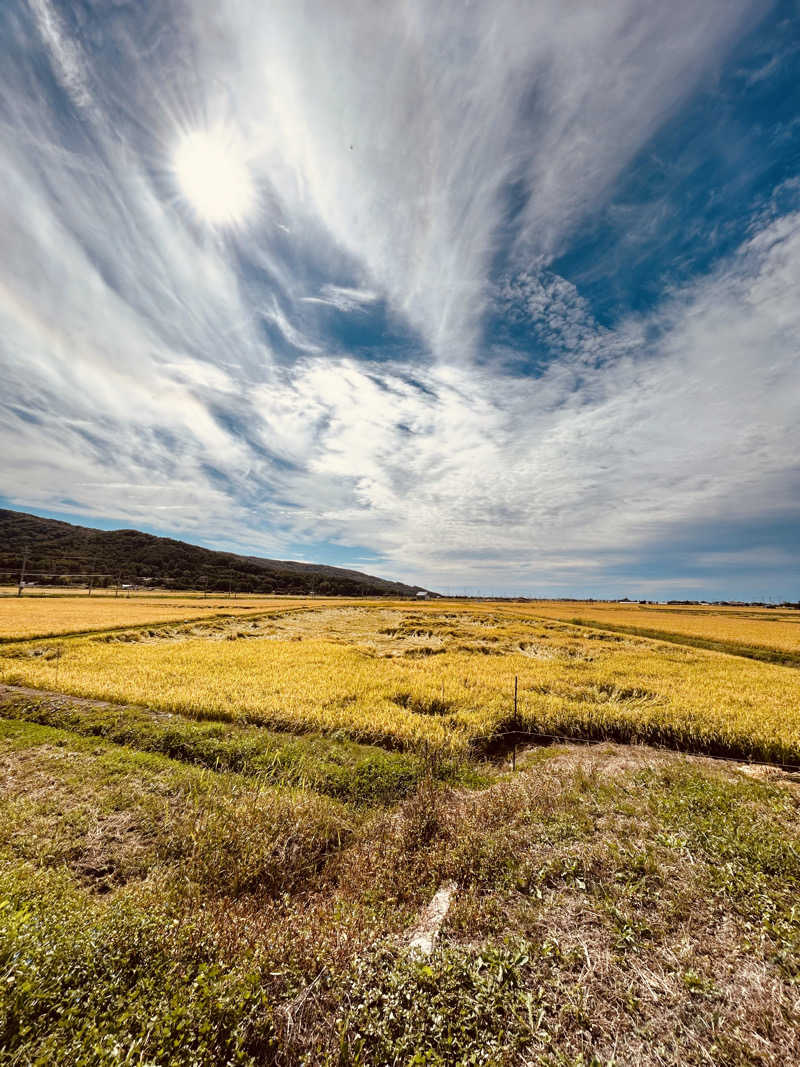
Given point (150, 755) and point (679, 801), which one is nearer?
point (679, 801)

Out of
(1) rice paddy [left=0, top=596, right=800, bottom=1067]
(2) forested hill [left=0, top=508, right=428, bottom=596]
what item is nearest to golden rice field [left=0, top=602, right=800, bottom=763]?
(1) rice paddy [left=0, top=596, right=800, bottom=1067]

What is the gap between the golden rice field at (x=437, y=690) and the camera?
11.3 metres

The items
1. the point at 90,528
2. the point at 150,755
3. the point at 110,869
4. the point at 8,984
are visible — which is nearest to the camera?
the point at 8,984

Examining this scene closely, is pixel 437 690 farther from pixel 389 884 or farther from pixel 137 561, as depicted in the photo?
pixel 137 561

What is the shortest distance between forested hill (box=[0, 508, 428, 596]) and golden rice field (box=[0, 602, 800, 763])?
3994 inches

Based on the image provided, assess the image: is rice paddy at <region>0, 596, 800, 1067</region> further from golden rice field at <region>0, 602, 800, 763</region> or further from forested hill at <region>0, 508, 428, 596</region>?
forested hill at <region>0, 508, 428, 596</region>

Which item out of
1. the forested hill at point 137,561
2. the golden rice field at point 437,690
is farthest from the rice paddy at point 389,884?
the forested hill at point 137,561

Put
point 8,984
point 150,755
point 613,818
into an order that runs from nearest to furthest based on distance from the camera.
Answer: point 8,984 → point 613,818 → point 150,755

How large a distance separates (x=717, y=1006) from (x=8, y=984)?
6349mm

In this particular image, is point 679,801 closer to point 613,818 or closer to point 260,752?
point 613,818

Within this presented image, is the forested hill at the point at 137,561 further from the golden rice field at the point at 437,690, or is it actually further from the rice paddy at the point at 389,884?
the rice paddy at the point at 389,884

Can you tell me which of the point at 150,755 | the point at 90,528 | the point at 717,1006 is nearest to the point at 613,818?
the point at 717,1006

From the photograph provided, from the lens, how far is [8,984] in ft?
10.7

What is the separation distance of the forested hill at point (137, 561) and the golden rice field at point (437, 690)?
101 metres
